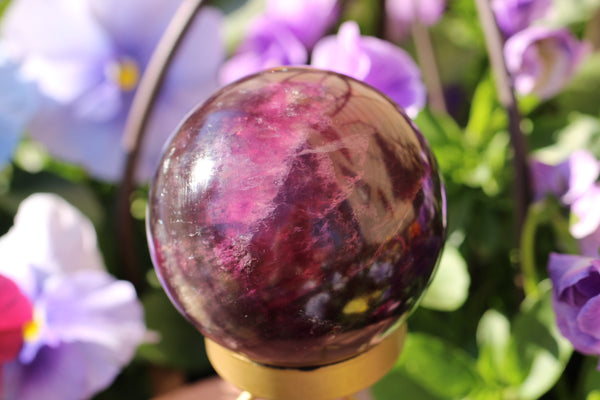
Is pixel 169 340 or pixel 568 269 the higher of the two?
pixel 568 269

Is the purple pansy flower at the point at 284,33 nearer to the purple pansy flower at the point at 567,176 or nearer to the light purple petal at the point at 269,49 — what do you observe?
the light purple petal at the point at 269,49

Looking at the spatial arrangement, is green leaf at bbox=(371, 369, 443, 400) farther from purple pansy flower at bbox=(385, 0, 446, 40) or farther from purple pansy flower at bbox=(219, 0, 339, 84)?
purple pansy flower at bbox=(385, 0, 446, 40)

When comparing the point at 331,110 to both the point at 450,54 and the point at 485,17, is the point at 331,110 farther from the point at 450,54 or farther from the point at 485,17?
the point at 450,54

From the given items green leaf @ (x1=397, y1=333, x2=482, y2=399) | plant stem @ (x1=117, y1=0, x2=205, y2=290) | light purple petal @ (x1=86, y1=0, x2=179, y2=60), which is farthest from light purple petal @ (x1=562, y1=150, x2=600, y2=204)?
light purple petal @ (x1=86, y1=0, x2=179, y2=60)

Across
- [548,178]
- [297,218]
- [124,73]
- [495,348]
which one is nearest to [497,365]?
[495,348]

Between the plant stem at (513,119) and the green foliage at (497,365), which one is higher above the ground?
the plant stem at (513,119)

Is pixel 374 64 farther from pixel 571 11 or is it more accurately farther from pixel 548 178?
pixel 571 11

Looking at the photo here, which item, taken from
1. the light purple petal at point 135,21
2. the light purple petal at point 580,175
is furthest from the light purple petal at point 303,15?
the light purple petal at point 580,175
